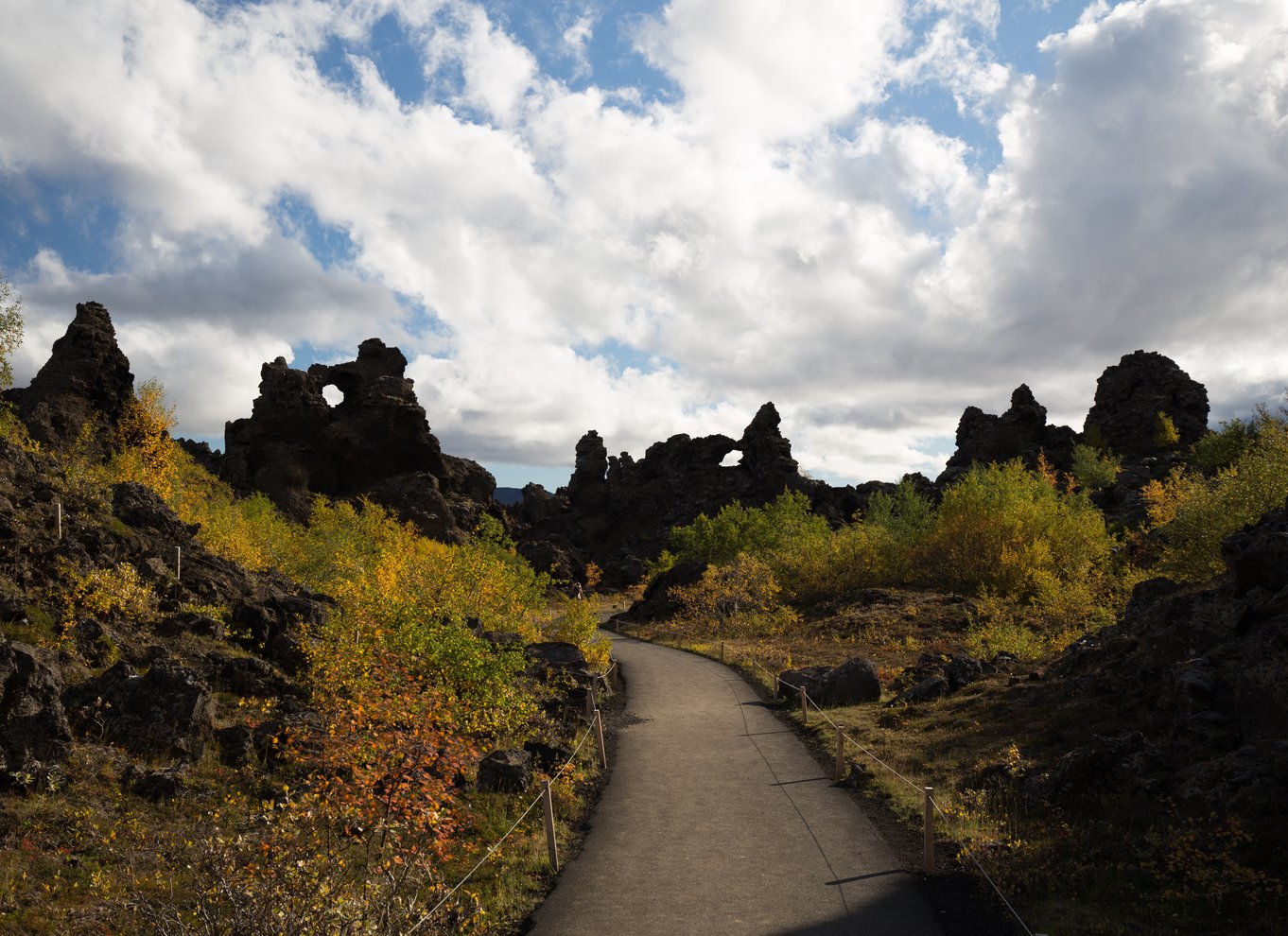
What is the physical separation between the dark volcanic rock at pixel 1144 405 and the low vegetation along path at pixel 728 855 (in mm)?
100018

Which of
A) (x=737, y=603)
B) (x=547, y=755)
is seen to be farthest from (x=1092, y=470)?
(x=547, y=755)

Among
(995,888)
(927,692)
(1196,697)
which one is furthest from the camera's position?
(927,692)

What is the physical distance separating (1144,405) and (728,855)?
11167cm

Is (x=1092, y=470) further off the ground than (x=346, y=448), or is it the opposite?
(x=346, y=448)

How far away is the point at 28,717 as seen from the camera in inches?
508

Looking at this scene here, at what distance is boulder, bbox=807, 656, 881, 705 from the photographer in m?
25.0

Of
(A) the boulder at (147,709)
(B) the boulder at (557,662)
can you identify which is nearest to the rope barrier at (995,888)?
(A) the boulder at (147,709)

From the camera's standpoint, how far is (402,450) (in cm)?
8856

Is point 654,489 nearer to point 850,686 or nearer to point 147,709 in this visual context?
point 850,686

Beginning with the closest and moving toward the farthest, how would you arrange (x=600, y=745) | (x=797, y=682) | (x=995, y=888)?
(x=995, y=888)
(x=600, y=745)
(x=797, y=682)

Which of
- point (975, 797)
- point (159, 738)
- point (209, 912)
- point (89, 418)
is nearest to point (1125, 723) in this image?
point (975, 797)

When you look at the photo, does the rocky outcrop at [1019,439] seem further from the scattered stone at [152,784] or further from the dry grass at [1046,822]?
the scattered stone at [152,784]

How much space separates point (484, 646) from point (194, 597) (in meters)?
11.7

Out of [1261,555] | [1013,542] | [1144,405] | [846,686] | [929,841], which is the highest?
[1144,405]
